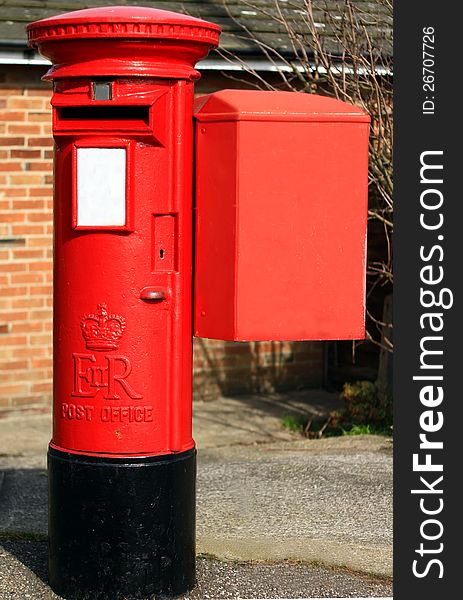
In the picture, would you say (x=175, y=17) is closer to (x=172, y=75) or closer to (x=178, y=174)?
(x=172, y=75)

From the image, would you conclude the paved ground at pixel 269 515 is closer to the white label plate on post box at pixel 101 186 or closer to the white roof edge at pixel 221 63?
the white label plate on post box at pixel 101 186

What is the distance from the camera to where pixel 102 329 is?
14.3 ft

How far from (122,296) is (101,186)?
42cm

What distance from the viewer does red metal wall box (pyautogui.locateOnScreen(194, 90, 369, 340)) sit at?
168 inches

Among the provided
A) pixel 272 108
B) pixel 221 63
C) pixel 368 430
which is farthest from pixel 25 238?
pixel 272 108

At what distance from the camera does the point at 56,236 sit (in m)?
4.47

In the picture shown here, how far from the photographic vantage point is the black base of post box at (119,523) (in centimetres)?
440

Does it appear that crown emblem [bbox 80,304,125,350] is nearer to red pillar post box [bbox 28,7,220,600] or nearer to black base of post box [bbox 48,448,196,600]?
red pillar post box [bbox 28,7,220,600]

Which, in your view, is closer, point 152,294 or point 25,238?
point 152,294

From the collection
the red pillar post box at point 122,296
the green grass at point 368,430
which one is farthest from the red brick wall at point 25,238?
the red pillar post box at point 122,296

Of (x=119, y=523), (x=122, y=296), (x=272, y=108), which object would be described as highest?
(x=272, y=108)

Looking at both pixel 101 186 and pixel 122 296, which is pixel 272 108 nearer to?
pixel 101 186

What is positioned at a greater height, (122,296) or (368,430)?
(122,296)

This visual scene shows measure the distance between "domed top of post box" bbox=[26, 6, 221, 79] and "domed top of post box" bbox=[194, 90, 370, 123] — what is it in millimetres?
166
